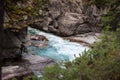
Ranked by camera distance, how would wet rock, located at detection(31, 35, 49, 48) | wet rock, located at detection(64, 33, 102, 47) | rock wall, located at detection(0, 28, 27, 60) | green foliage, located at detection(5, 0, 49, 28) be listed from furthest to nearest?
wet rock, located at detection(64, 33, 102, 47) → wet rock, located at detection(31, 35, 49, 48) → rock wall, located at detection(0, 28, 27, 60) → green foliage, located at detection(5, 0, 49, 28)

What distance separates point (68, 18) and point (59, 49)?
5.63 meters

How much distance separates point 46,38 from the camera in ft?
62.3

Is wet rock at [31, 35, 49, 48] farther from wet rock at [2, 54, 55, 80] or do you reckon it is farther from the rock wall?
the rock wall

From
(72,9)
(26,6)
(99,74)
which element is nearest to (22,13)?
(26,6)

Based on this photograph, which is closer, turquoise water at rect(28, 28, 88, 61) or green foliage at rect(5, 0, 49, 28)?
green foliage at rect(5, 0, 49, 28)

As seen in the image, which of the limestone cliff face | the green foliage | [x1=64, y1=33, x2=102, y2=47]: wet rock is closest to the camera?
the green foliage

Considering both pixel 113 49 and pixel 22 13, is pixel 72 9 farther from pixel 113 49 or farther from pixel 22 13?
pixel 113 49

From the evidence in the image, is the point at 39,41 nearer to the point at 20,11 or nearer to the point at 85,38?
the point at 85,38

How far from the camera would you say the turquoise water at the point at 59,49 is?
15574 mm

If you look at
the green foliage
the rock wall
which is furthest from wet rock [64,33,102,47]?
the green foliage

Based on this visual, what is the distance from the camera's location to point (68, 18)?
22016 millimetres

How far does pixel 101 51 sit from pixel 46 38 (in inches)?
458

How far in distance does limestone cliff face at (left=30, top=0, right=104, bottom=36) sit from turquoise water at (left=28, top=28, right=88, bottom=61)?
1.72 meters

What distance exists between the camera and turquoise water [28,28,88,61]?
1557 cm
